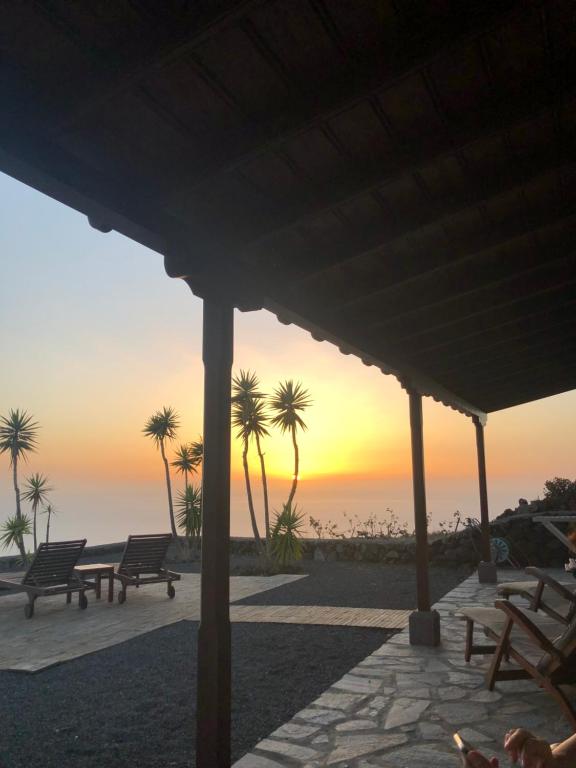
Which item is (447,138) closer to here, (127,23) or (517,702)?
(127,23)

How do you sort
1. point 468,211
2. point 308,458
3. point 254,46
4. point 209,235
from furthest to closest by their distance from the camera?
point 308,458, point 468,211, point 209,235, point 254,46

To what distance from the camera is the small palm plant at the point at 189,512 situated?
46.5ft

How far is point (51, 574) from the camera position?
7.60 m

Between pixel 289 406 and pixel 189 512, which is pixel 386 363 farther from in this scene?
pixel 189 512

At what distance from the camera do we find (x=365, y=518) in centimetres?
1400

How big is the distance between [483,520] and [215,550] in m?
7.29

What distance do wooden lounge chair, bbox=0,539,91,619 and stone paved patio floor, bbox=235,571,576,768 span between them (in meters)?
4.42

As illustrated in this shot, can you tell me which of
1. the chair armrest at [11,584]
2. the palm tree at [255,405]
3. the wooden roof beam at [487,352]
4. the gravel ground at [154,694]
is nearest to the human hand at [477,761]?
the gravel ground at [154,694]

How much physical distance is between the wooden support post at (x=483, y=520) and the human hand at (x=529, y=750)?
8227 mm

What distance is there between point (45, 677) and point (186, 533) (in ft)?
30.6

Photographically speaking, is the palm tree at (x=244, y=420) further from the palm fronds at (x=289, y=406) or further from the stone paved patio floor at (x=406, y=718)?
the stone paved patio floor at (x=406, y=718)

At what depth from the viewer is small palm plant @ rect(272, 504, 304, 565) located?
11.7 metres

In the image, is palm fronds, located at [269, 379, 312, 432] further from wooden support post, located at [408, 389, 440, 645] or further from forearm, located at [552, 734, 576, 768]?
forearm, located at [552, 734, 576, 768]

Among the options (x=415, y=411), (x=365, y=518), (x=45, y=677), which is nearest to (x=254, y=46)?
(x=415, y=411)
